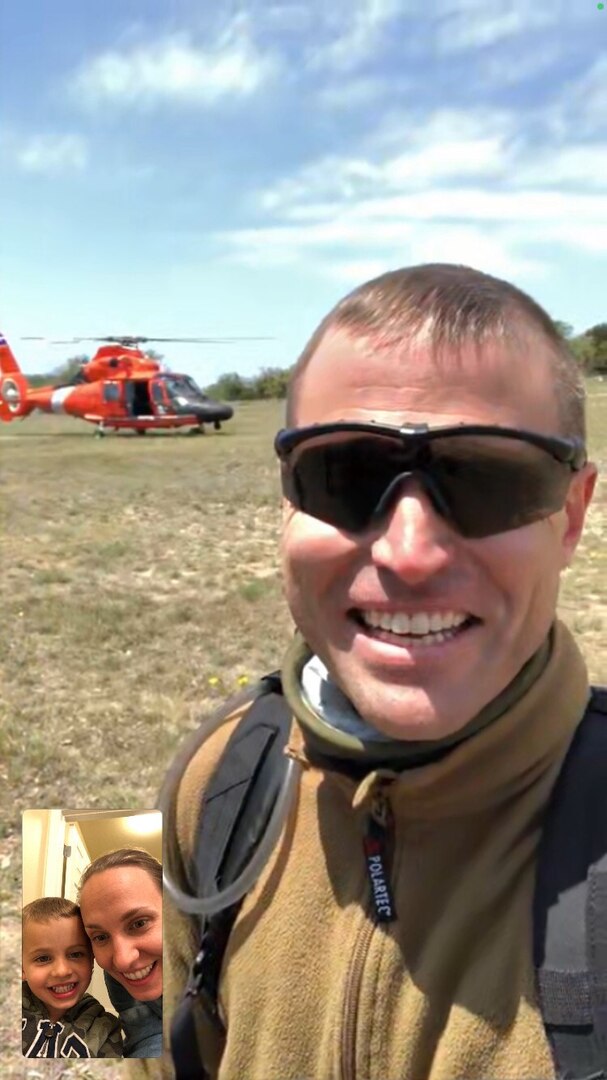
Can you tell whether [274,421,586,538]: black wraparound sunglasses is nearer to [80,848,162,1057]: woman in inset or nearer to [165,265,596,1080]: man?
[165,265,596,1080]: man

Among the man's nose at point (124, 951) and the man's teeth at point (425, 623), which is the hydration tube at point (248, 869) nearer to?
the man's nose at point (124, 951)

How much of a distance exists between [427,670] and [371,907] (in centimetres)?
37

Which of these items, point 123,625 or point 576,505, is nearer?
point 576,505

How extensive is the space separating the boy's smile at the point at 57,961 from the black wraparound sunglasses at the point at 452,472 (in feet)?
2.49

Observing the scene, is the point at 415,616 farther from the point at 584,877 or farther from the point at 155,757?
the point at 155,757

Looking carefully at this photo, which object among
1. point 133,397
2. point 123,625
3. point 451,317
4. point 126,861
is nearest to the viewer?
point 451,317

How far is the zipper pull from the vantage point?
1283 mm

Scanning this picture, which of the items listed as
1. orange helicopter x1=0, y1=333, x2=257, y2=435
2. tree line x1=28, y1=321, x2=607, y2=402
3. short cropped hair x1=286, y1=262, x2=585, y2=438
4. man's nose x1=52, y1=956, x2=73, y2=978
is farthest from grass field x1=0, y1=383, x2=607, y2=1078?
tree line x1=28, y1=321, x2=607, y2=402

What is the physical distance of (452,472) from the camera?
123 centimetres

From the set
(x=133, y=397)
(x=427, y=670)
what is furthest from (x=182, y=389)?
(x=427, y=670)

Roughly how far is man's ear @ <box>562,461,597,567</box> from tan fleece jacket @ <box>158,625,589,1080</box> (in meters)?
0.15

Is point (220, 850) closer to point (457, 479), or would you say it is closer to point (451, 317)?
point (457, 479)

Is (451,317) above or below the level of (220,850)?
above

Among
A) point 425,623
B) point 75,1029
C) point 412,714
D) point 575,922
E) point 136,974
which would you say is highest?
point 425,623
